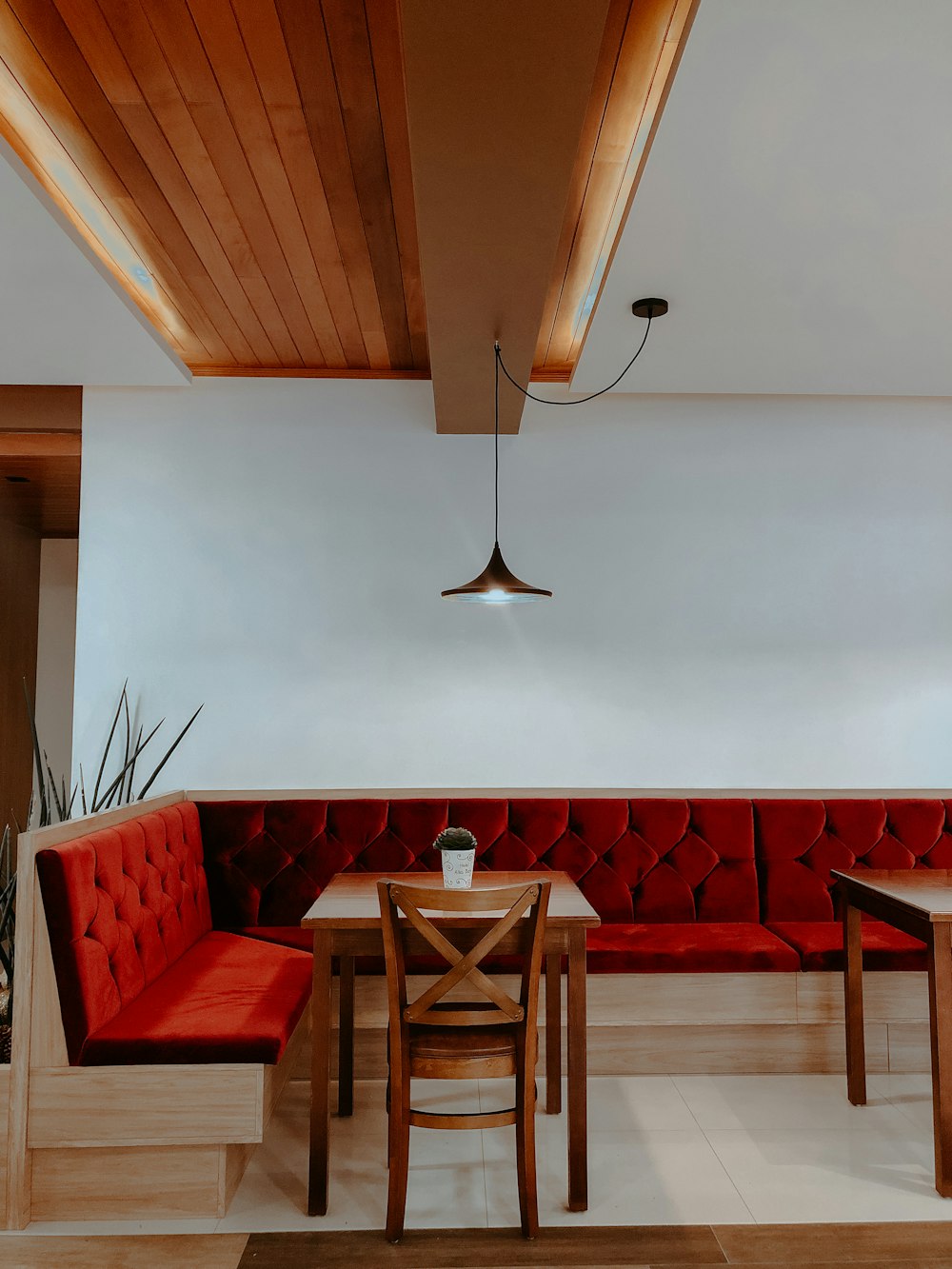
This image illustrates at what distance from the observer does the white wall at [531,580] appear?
392 cm

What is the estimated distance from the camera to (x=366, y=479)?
4012 millimetres

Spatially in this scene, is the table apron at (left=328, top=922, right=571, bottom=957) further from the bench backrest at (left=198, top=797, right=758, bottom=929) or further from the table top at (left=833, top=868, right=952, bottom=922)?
the bench backrest at (left=198, top=797, right=758, bottom=929)

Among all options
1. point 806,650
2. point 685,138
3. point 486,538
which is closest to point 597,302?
point 685,138

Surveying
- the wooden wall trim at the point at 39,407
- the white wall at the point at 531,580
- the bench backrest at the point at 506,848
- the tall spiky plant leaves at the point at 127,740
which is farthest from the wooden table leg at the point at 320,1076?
the wooden wall trim at the point at 39,407

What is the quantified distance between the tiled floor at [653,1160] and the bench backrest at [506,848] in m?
0.68

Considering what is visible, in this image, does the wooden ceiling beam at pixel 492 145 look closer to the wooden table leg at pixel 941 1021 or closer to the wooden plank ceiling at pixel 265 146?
the wooden plank ceiling at pixel 265 146

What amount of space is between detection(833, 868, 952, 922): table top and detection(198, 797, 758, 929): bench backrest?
0.68 m

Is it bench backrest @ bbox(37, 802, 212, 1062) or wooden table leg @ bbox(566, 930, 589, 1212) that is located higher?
bench backrest @ bbox(37, 802, 212, 1062)

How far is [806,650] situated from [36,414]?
351 centimetres

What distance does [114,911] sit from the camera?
2.56 m

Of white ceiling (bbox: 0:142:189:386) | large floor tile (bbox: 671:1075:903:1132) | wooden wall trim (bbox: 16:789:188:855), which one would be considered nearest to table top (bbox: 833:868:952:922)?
large floor tile (bbox: 671:1075:903:1132)

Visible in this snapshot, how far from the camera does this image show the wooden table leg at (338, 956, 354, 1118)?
2.85m

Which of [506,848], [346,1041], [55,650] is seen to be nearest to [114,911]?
[346,1041]

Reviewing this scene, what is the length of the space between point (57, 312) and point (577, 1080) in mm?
2888
